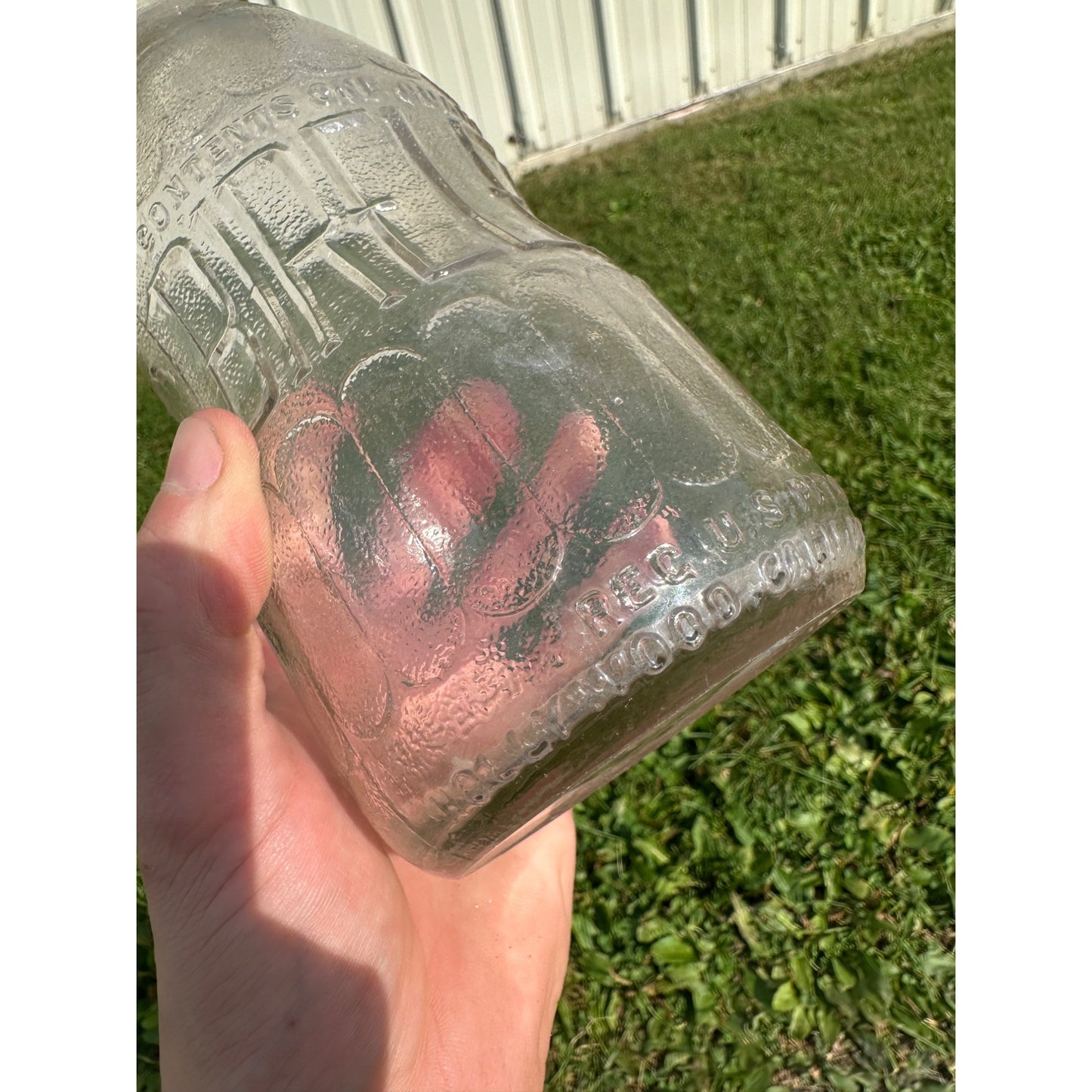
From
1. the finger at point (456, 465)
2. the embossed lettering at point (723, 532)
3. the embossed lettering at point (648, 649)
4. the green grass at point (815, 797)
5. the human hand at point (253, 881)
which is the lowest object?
the green grass at point (815, 797)

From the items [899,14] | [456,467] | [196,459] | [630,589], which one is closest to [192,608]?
[196,459]

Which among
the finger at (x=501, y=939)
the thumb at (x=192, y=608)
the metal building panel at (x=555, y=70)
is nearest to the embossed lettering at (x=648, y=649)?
the thumb at (x=192, y=608)

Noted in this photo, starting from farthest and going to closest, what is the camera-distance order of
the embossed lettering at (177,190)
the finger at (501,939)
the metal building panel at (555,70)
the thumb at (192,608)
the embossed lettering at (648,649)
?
the metal building panel at (555,70), the finger at (501,939), the embossed lettering at (177,190), the thumb at (192,608), the embossed lettering at (648,649)

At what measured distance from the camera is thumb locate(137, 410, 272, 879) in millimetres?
852

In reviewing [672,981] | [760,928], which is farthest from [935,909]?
[672,981]

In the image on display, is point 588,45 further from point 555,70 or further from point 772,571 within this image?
point 772,571

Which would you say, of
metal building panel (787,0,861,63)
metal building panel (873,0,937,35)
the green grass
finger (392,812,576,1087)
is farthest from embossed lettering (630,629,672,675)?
metal building panel (873,0,937,35)

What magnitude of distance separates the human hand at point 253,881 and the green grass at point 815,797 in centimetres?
44

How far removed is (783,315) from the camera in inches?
101

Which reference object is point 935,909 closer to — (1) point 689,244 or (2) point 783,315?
(2) point 783,315

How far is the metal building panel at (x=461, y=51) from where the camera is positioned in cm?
278

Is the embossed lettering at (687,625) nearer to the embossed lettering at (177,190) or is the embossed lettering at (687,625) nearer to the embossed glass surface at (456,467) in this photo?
the embossed glass surface at (456,467)

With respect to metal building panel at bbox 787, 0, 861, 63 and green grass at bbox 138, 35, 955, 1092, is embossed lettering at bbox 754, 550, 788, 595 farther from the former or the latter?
metal building panel at bbox 787, 0, 861, 63

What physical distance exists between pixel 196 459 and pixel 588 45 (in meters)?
2.69
